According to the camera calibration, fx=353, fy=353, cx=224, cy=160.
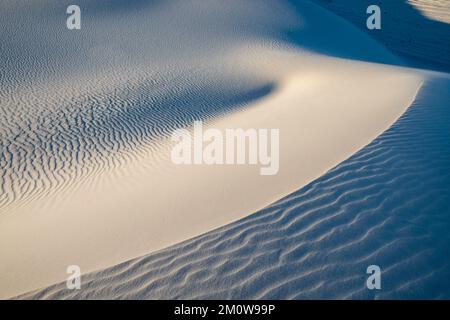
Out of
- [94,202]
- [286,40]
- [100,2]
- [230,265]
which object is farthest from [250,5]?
[230,265]

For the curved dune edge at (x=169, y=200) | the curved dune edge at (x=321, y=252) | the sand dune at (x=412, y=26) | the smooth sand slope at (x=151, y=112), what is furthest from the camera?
the sand dune at (x=412, y=26)

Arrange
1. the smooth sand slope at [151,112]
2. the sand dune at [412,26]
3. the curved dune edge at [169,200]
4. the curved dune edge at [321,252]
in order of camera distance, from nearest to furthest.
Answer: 1. the curved dune edge at [321,252]
2. the curved dune edge at [169,200]
3. the smooth sand slope at [151,112]
4. the sand dune at [412,26]

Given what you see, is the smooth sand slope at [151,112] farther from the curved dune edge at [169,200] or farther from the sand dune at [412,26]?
the sand dune at [412,26]

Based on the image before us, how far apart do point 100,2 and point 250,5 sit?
8.35 m

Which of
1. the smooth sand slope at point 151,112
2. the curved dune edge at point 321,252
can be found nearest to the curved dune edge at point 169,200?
the smooth sand slope at point 151,112

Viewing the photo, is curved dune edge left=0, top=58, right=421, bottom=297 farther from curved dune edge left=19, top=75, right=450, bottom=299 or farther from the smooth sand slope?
curved dune edge left=19, top=75, right=450, bottom=299

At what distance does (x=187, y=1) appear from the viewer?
2019cm

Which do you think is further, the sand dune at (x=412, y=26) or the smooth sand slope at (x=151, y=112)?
the sand dune at (x=412, y=26)

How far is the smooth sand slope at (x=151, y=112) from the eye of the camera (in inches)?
188

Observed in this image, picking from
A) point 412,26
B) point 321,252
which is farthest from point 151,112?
point 412,26

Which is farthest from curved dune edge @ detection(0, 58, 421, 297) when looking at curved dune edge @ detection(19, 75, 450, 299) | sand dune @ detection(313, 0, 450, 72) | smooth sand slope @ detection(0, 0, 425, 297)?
sand dune @ detection(313, 0, 450, 72)

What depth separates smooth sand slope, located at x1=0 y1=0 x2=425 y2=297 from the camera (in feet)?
15.7

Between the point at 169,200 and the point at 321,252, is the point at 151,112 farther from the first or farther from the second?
the point at 321,252
